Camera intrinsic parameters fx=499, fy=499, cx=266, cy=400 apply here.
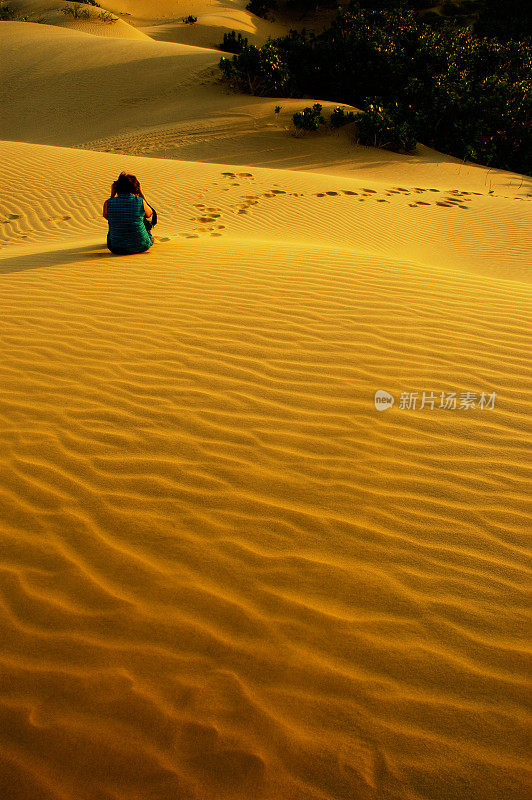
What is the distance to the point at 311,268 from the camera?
5.41m

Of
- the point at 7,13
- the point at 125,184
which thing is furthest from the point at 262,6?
the point at 125,184

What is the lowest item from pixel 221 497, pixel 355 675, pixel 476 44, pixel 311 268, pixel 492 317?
pixel 355 675

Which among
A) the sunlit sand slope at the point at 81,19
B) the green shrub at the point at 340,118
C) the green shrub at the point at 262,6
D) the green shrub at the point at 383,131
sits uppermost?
the green shrub at the point at 262,6

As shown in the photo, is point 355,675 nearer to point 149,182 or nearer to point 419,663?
point 419,663

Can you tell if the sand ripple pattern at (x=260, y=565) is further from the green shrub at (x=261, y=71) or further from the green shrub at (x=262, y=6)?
the green shrub at (x=262, y=6)

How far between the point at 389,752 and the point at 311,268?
15.0 feet

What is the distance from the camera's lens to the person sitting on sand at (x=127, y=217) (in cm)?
588

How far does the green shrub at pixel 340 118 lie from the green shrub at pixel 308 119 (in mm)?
483

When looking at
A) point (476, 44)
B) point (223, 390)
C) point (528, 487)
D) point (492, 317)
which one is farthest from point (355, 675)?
point (476, 44)

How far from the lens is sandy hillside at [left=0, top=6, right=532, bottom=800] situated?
164cm

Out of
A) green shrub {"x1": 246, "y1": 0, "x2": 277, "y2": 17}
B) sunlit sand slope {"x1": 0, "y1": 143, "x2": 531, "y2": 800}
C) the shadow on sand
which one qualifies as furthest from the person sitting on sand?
green shrub {"x1": 246, "y1": 0, "x2": 277, "y2": 17}

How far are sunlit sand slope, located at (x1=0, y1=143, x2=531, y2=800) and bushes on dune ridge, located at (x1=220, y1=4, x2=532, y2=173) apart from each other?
618 inches

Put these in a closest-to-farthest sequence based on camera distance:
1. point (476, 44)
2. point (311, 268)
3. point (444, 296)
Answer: point (444, 296) < point (311, 268) < point (476, 44)

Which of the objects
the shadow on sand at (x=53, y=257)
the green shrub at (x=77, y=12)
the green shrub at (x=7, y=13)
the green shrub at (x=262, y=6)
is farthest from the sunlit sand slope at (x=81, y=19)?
the shadow on sand at (x=53, y=257)
